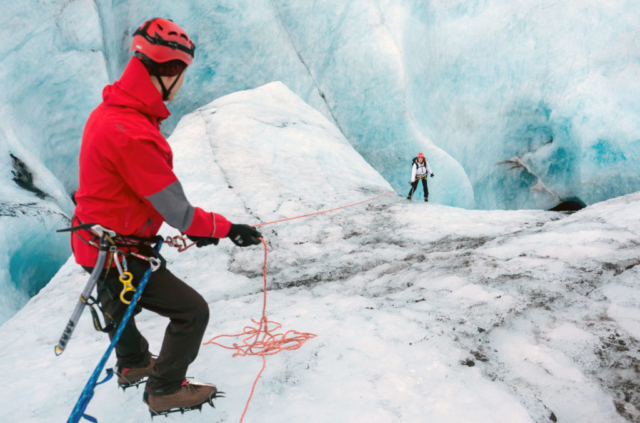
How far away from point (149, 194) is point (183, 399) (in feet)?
2.74

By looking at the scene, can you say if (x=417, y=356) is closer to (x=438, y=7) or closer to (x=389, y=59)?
(x=389, y=59)

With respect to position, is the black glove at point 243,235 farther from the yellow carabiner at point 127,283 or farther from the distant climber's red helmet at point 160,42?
the distant climber's red helmet at point 160,42

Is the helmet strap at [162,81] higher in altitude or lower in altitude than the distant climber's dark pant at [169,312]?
higher

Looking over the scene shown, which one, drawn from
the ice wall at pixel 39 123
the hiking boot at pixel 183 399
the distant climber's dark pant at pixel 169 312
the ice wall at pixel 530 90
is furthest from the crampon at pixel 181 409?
the ice wall at pixel 530 90

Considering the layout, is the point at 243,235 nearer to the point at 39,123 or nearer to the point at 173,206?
the point at 173,206

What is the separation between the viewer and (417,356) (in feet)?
6.17

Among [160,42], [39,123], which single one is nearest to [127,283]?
[160,42]

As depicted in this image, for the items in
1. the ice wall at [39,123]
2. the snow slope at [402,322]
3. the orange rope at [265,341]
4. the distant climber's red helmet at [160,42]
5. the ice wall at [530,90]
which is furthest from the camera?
the ice wall at [530,90]

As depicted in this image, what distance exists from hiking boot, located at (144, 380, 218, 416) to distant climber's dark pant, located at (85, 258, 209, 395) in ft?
0.12

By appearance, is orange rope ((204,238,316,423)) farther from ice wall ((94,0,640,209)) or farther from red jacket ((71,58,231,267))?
ice wall ((94,0,640,209))

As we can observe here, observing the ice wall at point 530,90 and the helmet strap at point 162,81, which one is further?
the ice wall at point 530,90

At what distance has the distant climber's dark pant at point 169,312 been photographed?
1451 mm

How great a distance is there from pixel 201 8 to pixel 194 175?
4461 mm

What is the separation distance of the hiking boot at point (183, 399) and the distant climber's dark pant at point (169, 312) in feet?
0.12
